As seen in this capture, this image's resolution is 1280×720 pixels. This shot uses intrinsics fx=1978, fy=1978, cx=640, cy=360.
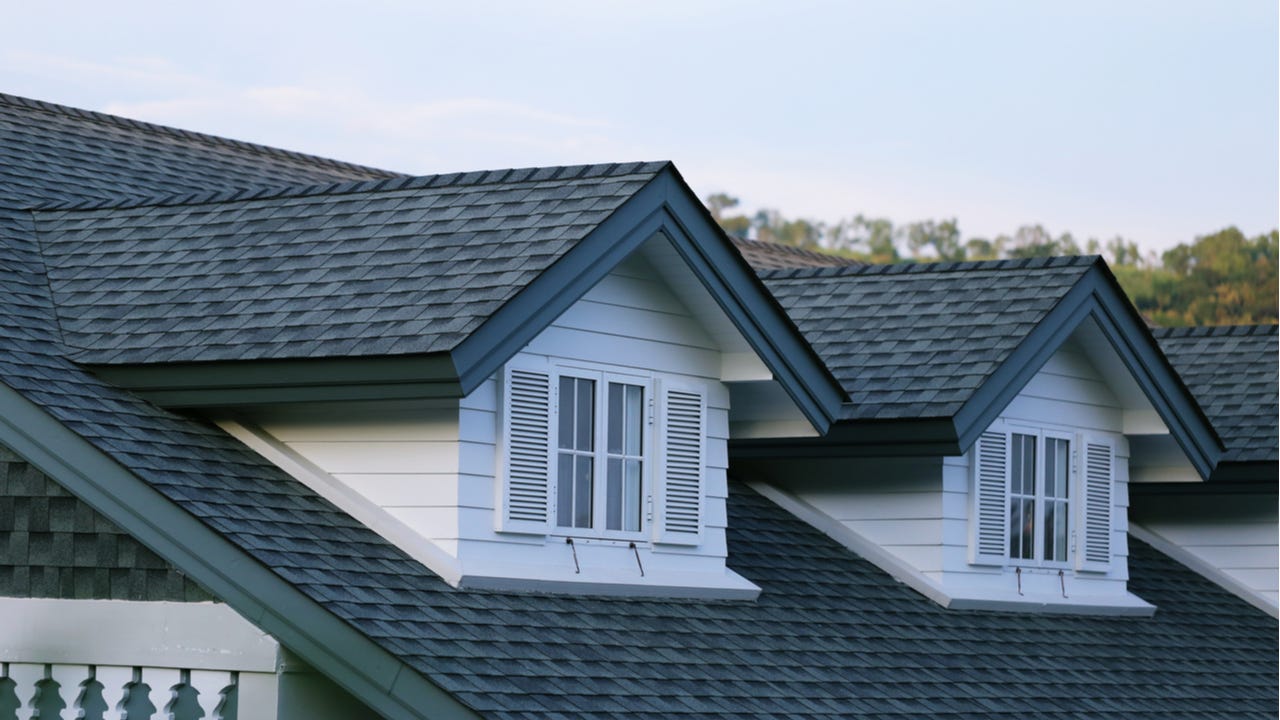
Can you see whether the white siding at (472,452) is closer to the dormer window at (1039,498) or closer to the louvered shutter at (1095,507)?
the dormer window at (1039,498)

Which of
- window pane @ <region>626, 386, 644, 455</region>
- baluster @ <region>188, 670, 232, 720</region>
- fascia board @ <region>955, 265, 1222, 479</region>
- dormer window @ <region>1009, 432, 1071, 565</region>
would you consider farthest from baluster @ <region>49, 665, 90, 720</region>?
dormer window @ <region>1009, 432, 1071, 565</region>

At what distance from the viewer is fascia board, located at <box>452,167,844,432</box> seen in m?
9.41

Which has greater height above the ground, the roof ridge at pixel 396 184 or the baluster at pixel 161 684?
the roof ridge at pixel 396 184

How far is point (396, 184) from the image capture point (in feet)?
37.3

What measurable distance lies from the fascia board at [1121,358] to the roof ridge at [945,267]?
26cm

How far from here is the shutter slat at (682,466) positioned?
35.9ft

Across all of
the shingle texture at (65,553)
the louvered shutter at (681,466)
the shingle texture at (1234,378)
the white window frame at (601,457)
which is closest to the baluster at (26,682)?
the shingle texture at (65,553)

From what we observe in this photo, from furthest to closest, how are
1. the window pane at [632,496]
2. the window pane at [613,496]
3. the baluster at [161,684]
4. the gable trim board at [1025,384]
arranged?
the gable trim board at [1025,384]
the window pane at [632,496]
the window pane at [613,496]
the baluster at [161,684]

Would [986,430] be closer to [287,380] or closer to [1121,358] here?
[1121,358]

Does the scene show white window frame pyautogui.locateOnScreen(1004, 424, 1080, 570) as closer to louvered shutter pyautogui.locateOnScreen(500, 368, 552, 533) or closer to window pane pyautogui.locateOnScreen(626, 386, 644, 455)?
window pane pyautogui.locateOnScreen(626, 386, 644, 455)

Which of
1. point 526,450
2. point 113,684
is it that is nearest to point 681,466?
point 526,450

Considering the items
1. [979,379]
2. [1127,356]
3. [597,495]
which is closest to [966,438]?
[979,379]

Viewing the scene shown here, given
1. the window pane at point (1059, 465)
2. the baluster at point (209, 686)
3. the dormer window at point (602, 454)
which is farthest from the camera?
the window pane at point (1059, 465)

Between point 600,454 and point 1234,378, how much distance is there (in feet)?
27.6
